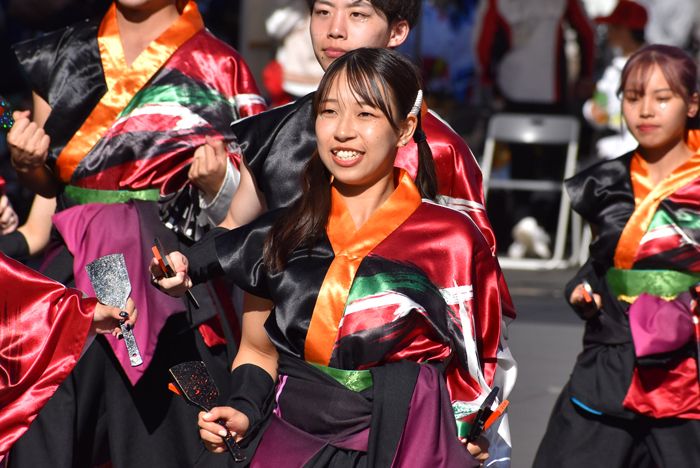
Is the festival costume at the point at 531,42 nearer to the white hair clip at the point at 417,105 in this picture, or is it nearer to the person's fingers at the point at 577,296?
the person's fingers at the point at 577,296

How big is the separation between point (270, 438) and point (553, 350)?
363cm

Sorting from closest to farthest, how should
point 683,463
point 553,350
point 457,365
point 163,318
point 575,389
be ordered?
point 457,365 → point 163,318 → point 683,463 → point 575,389 → point 553,350

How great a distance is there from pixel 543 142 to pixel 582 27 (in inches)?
39.0

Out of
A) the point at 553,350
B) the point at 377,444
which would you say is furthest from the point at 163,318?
the point at 553,350

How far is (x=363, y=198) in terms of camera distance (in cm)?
206

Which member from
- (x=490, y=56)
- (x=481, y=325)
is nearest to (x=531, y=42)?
(x=490, y=56)

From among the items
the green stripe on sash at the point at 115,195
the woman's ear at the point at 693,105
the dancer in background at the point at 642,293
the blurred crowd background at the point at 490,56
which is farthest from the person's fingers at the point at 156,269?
the blurred crowd background at the point at 490,56

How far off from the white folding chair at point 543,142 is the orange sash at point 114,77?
15.8 ft

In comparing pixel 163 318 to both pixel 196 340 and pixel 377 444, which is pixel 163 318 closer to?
pixel 196 340

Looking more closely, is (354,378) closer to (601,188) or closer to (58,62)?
(58,62)

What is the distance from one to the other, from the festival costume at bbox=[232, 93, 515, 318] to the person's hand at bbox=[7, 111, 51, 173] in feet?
1.93

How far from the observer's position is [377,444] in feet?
6.08

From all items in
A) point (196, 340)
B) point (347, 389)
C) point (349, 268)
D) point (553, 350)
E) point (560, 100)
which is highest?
point (349, 268)

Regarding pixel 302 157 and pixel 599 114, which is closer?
pixel 302 157
